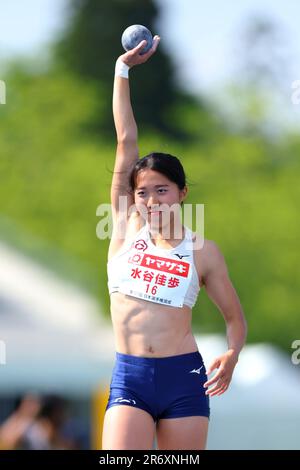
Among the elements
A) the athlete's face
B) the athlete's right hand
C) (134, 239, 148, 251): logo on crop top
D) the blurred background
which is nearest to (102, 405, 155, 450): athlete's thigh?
(134, 239, 148, 251): logo on crop top

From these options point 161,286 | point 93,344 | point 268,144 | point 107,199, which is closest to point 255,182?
point 268,144

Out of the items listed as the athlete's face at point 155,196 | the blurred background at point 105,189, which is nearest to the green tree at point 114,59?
the blurred background at point 105,189

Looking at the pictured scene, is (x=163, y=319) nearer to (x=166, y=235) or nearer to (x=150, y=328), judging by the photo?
(x=150, y=328)

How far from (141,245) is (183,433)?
1.07 meters

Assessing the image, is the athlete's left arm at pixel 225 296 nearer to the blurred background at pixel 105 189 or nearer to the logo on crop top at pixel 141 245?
the logo on crop top at pixel 141 245

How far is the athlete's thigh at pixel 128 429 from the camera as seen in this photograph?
6770mm

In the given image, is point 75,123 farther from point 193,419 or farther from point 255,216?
point 193,419

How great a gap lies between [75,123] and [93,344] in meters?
18.1

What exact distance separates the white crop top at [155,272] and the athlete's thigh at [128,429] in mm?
626

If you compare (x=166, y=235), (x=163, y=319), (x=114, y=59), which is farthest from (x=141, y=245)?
(x=114, y=59)

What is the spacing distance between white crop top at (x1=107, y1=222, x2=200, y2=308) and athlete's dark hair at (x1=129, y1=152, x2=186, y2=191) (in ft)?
1.15

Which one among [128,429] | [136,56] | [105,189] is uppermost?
[105,189]

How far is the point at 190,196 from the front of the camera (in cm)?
3691

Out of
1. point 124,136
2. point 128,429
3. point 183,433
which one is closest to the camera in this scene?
point 128,429
